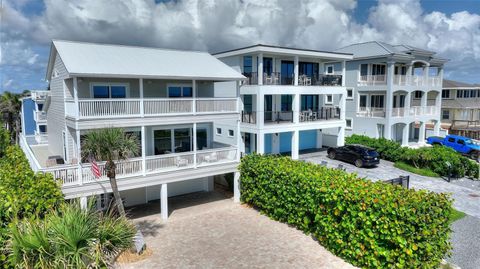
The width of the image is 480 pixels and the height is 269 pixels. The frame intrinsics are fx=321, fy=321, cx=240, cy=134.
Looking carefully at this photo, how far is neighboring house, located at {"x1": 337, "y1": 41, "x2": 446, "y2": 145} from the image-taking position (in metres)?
32.6

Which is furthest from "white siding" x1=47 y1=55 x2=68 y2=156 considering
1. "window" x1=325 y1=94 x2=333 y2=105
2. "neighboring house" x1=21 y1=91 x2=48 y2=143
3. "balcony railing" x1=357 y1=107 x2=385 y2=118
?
"balcony railing" x1=357 y1=107 x2=385 y2=118

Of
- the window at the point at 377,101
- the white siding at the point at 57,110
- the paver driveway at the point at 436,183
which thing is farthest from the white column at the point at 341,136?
the white siding at the point at 57,110

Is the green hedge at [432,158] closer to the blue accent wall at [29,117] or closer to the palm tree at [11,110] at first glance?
the blue accent wall at [29,117]

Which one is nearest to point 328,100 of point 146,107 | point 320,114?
point 320,114

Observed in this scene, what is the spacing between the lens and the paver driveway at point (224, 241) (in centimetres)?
1172

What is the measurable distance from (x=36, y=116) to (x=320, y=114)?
2565 centimetres

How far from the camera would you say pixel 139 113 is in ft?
50.1

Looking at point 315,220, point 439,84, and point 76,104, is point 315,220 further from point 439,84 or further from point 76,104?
point 439,84

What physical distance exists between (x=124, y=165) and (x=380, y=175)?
17604 mm

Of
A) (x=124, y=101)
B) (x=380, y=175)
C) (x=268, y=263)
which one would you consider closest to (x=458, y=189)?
(x=380, y=175)

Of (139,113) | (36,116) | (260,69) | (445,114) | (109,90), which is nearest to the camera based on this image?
(139,113)

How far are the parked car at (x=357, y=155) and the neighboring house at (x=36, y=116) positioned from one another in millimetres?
21981

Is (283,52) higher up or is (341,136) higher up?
(283,52)

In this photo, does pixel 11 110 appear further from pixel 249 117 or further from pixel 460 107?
pixel 460 107
